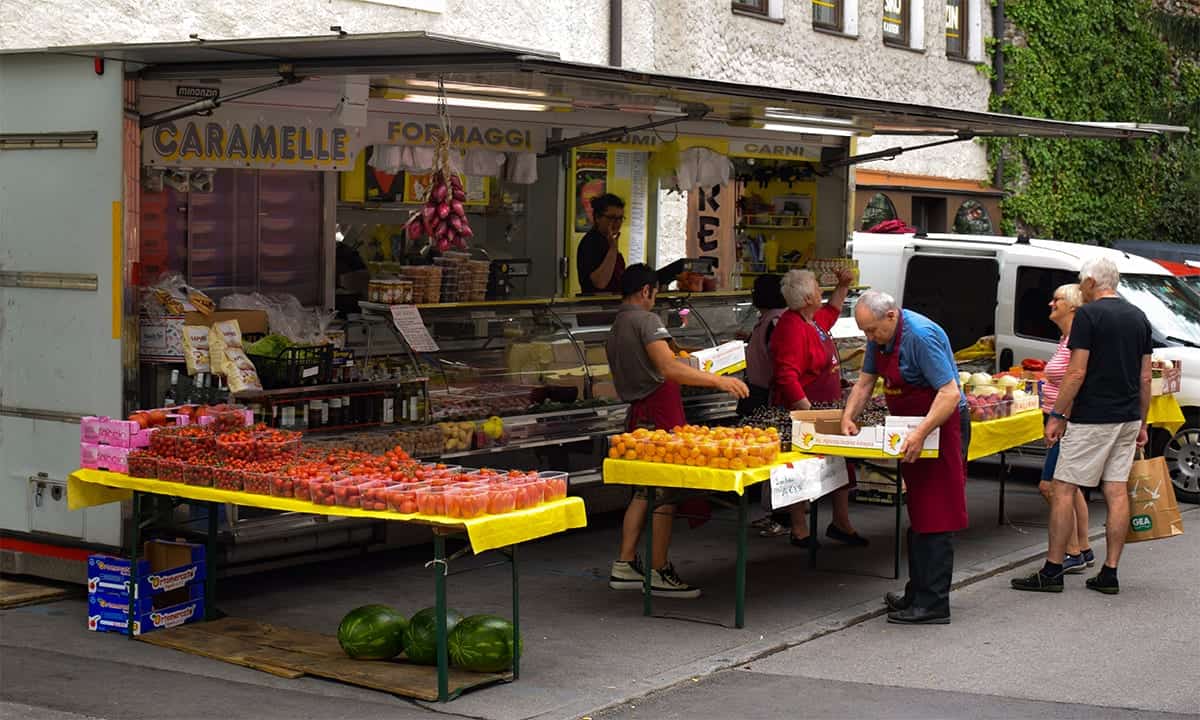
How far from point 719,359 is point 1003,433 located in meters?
2.03

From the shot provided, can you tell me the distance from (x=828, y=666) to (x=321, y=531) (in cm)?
349

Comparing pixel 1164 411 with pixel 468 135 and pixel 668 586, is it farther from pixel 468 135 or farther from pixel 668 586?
pixel 468 135

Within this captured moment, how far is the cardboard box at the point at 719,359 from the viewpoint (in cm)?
1057

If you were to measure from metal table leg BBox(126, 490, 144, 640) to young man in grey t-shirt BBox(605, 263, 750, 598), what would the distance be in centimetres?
282

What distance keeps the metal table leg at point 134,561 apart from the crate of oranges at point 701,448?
2509 millimetres

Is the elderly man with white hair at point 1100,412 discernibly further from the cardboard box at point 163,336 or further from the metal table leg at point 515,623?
the cardboard box at point 163,336

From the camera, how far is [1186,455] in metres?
14.1

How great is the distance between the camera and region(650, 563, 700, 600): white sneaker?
983 cm

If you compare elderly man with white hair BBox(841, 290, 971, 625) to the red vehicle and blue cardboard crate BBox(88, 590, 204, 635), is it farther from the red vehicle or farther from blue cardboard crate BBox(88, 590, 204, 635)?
the red vehicle

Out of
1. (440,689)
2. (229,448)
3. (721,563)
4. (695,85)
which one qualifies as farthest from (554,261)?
(440,689)

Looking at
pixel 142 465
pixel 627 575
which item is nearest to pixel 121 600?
pixel 142 465

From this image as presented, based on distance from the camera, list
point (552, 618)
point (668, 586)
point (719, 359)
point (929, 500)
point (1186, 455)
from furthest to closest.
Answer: point (1186, 455)
point (719, 359)
point (668, 586)
point (552, 618)
point (929, 500)

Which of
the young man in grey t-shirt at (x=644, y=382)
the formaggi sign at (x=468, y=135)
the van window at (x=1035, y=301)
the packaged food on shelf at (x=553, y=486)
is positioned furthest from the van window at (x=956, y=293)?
the packaged food on shelf at (x=553, y=486)

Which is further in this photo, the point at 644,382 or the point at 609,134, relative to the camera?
the point at 609,134
